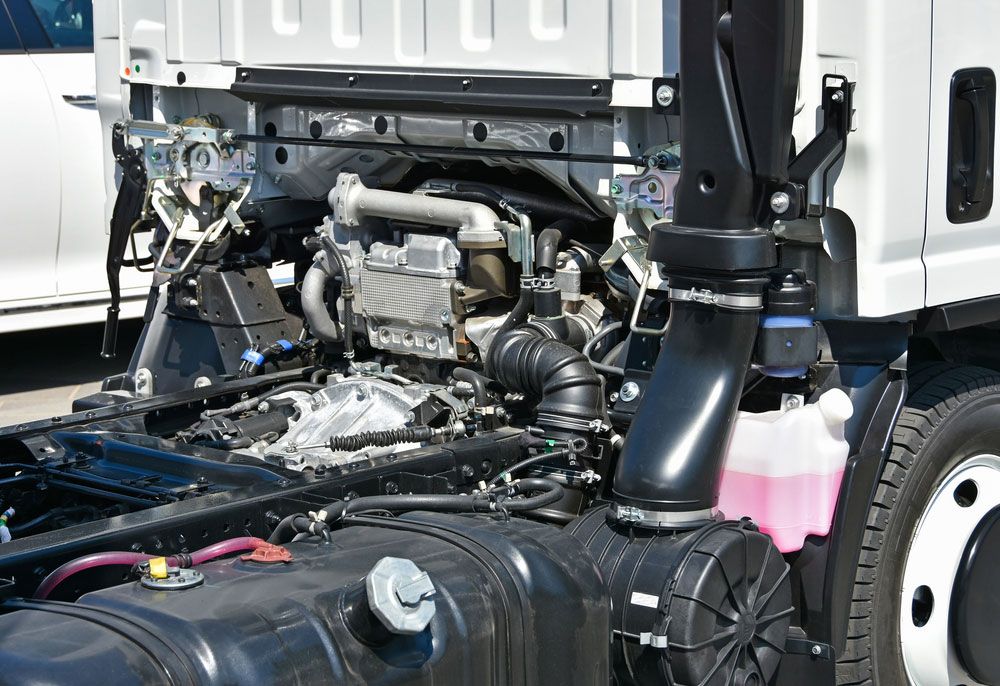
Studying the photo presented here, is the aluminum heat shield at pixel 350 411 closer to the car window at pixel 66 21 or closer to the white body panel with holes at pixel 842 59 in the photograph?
the white body panel with holes at pixel 842 59

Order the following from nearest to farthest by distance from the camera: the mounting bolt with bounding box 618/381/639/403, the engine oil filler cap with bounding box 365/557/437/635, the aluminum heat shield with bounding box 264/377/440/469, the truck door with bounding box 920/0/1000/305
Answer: the engine oil filler cap with bounding box 365/557/437/635, the truck door with bounding box 920/0/1000/305, the mounting bolt with bounding box 618/381/639/403, the aluminum heat shield with bounding box 264/377/440/469

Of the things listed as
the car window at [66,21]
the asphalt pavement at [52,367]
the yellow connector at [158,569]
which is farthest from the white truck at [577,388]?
the car window at [66,21]

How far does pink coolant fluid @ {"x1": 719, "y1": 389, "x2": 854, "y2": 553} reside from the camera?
3199 millimetres

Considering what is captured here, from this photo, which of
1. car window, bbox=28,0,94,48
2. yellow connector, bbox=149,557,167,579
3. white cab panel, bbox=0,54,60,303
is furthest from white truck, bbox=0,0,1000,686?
car window, bbox=28,0,94,48

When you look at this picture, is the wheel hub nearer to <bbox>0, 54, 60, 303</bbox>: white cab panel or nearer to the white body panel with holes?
the white body panel with holes

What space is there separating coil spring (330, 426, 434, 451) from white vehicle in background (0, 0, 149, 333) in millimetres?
4110

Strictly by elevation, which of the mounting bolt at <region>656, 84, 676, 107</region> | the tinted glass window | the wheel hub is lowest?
the wheel hub

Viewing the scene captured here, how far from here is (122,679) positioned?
213cm

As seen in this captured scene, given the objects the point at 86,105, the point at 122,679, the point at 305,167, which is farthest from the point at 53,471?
the point at 86,105

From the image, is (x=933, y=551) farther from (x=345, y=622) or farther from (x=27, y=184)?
(x=27, y=184)

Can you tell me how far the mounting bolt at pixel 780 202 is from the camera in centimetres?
310

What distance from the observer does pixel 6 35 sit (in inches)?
279

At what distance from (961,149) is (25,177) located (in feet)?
16.9

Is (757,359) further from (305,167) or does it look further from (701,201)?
(305,167)
